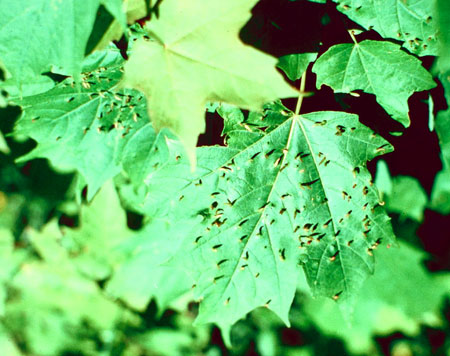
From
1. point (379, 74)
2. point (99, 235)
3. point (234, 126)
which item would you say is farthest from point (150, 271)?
point (379, 74)

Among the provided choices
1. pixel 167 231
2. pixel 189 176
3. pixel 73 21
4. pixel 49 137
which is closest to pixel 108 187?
pixel 167 231

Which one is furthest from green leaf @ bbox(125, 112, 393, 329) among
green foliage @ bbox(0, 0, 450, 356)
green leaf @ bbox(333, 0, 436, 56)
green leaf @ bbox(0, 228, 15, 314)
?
green leaf @ bbox(0, 228, 15, 314)

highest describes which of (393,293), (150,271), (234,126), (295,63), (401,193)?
(295,63)

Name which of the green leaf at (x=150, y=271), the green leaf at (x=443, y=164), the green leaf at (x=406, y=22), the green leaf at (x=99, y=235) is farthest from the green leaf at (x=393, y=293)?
the green leaf at (x=406, y=22)

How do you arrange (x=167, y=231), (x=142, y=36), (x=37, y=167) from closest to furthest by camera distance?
(x=142, y=36)
(x=167, y=231)
(x=37, y=167)

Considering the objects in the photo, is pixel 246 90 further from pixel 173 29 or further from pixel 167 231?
pixel 167 231

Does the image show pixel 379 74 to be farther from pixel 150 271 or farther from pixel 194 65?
pixel 150 271

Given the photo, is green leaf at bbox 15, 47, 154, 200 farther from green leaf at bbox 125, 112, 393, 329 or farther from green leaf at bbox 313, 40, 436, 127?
green leaf at bbox 313, 40, 436, 127
